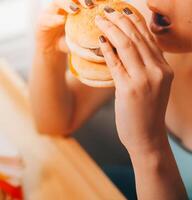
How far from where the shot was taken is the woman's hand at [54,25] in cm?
78

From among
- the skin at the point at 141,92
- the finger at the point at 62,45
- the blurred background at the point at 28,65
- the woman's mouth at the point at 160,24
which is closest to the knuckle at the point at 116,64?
the skin at the point at 141,92

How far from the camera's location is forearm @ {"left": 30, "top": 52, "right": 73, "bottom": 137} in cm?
106

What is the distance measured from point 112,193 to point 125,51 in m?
0.41

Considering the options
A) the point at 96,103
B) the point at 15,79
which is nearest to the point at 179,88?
the point at 96,103

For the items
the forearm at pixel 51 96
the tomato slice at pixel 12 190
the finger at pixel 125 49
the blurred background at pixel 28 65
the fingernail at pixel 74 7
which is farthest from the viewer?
the blurred background at pixel 28 65

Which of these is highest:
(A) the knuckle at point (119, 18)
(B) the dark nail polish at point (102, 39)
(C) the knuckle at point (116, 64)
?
(A) the knuckle at point (119, 18)

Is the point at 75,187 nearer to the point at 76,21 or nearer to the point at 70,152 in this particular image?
the point at 70,152

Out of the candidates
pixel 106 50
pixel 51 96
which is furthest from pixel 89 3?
pixel 51 96

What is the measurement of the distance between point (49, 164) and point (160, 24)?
1.57 feet

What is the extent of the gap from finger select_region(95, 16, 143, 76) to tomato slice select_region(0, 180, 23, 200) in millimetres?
448

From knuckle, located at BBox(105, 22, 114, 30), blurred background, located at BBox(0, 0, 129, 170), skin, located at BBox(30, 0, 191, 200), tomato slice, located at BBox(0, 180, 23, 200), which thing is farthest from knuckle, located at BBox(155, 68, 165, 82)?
blurred background, located at BBox(0, 0, 129, 170)

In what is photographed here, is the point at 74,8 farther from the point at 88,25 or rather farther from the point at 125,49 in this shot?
the point at 125,49

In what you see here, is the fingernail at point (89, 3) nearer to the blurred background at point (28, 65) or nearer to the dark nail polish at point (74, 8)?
the dark nail polish at point (74, 8)

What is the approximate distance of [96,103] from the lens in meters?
1.21
